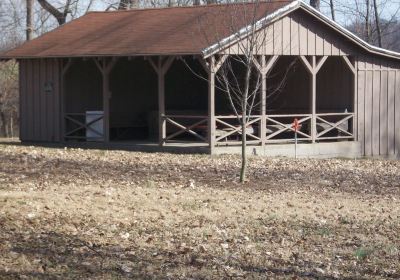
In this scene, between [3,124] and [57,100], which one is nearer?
[57,100]

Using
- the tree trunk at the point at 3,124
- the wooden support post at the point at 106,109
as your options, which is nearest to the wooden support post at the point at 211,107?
the wooden support post at the point at 106,109

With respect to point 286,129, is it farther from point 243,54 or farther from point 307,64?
point 243,54

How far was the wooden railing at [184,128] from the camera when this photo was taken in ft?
72.7

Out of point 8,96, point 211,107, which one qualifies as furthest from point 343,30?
point 8,96

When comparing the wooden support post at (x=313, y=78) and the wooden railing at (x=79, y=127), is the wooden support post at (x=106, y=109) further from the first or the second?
the wooden support post at (x=313, y=78)

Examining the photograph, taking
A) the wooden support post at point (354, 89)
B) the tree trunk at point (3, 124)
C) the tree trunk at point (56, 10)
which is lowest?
the tree trunk at point (3, 124)

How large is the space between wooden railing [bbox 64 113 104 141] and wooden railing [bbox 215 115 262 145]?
362cm

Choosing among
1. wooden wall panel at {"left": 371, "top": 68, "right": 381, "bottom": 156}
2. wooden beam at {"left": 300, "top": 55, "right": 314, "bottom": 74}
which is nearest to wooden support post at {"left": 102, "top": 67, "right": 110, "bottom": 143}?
wooden beam at {"left": 300, "top": 55, "right": 314, "bottom": 74}

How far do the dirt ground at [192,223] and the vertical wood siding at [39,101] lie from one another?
7840 mm

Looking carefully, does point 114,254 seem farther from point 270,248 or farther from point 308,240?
point 308,240

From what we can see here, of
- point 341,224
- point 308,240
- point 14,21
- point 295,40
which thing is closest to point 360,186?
point 341,224

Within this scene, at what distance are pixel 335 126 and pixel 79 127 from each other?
7509 millimetres

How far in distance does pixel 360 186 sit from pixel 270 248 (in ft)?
22.4

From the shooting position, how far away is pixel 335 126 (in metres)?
24.4
